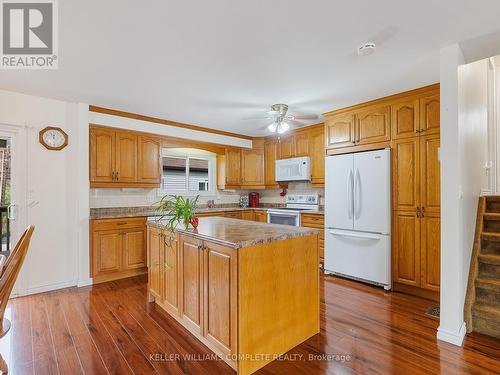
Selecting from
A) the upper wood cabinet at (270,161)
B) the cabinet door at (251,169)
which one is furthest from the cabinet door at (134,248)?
the upper wood cabinet at (270,161)

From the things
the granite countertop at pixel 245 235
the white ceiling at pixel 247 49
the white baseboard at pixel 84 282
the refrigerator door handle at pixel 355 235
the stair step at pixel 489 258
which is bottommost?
the white baseboard at pixel 84 282

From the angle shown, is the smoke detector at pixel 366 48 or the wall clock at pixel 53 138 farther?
the wall clock at pixel 53 138

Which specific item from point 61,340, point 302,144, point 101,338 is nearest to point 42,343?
point 61,340

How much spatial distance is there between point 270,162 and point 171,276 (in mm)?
3388

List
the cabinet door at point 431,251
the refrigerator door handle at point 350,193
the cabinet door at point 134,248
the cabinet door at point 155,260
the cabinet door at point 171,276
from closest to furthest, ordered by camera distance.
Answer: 1. the cabinet door at point 171,276
2. the cabinet door at point 155,260
3. the cabinet door at point 431,251
4. the refrigerator door handle at point 350,193
5. the cabinet door at point 134,248

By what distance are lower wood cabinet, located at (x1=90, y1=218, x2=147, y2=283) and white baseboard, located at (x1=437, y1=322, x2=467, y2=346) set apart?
355 centimetres

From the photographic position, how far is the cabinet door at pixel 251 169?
546 centimetres

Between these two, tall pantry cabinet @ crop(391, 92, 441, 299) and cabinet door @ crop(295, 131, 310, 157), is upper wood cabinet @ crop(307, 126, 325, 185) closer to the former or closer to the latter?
cabinet door @ crop(295, 131, 310, 157)

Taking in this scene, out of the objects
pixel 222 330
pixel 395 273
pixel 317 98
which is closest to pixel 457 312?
pixel 395 273

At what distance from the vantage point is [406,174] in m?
3.15

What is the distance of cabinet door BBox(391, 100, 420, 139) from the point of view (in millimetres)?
3072

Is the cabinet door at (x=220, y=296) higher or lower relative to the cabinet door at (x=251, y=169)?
lower

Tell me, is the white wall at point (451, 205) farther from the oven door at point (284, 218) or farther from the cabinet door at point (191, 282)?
the oven door at point (284, 218)

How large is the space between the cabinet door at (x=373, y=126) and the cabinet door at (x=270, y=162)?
6.31 feet
